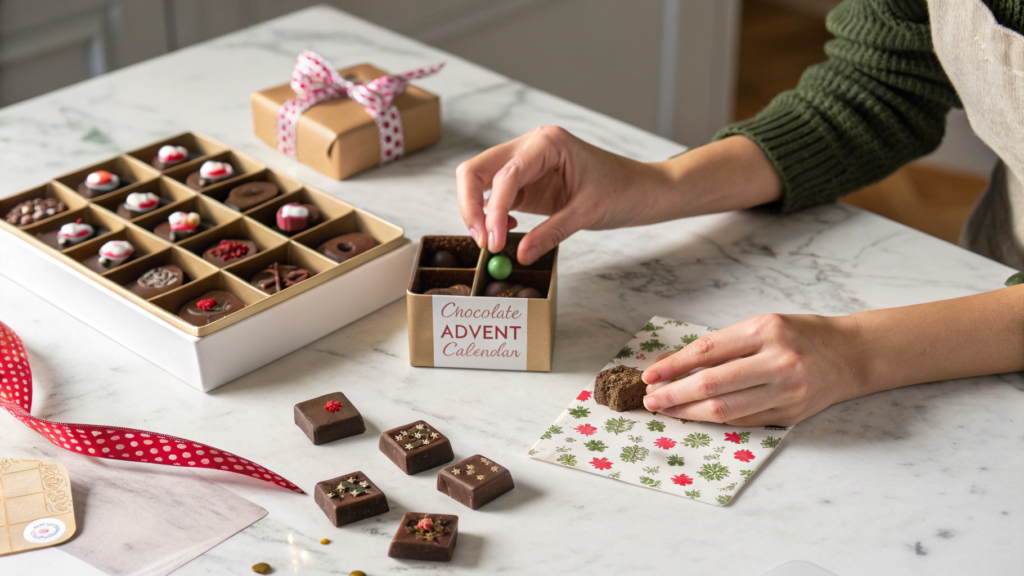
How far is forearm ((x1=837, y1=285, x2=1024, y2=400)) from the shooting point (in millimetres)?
935

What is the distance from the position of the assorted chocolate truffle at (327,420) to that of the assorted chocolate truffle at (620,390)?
9.5 inches

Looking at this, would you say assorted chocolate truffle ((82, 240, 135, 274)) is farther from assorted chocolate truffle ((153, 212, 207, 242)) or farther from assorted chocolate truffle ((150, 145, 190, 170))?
assorted chocolate truffle ((150, 145, 190, 170))

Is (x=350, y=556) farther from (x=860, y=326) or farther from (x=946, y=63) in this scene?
(x=946, y=63)

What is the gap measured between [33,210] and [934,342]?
107 cm

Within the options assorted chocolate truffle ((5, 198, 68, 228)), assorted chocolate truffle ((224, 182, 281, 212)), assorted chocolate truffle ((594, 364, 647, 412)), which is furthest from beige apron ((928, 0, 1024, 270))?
assorted chocolate truffle ((5, 198, 68, 228))

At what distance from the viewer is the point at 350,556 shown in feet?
2.45

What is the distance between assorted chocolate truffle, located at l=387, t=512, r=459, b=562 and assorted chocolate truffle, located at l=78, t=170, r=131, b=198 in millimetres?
686

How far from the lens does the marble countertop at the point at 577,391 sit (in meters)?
0.76

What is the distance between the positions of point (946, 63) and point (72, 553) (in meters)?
1.06

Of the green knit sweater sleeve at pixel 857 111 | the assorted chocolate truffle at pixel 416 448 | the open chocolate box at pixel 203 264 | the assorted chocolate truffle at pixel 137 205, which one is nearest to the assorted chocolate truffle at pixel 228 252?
the open chocolate box at pixel 203 264

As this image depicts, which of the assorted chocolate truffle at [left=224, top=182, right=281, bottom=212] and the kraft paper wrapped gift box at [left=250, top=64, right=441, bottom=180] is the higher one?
the kraft paper wrapped gift box at [left=250, top=64, right=441, bottom=180]

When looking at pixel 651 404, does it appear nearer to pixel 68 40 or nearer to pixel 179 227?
pixel 179 227

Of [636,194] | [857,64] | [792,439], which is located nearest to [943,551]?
[792,439]

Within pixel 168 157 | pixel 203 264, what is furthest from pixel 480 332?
pixel 168 157
